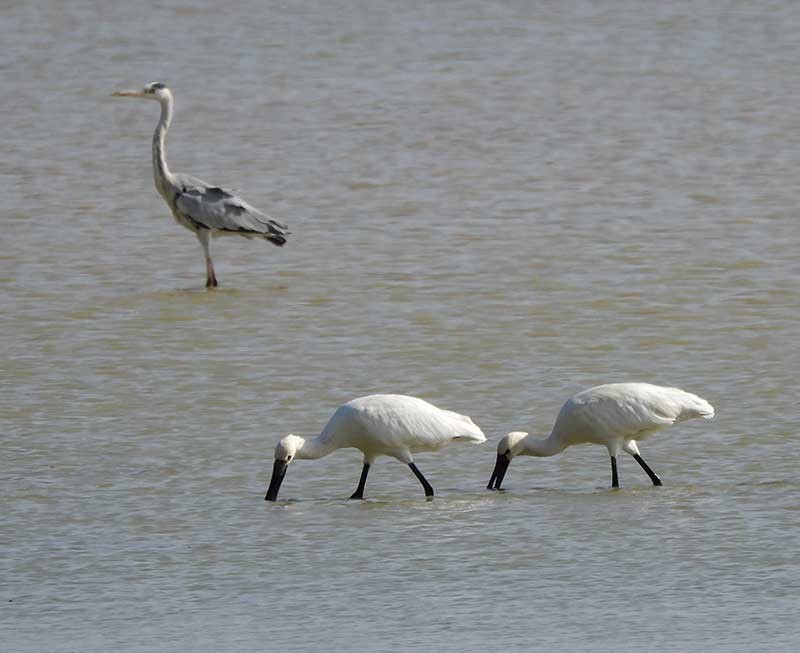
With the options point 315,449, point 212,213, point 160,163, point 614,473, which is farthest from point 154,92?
point 614,473

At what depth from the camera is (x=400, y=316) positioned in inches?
500

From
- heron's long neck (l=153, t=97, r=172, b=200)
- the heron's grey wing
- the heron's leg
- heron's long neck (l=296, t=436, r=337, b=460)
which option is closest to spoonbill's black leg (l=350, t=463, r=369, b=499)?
heron's long neck (l=296, t=436, r=337, b=460)

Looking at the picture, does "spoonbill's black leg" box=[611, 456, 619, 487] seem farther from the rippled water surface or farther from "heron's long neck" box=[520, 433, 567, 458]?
"heron's long neck" box=[520, 433, 567, 458]

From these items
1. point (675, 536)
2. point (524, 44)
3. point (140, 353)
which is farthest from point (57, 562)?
point (524, 44)

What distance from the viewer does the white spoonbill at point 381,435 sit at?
29.1 feet

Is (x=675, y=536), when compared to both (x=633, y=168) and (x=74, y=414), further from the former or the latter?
(x=633, y=168)

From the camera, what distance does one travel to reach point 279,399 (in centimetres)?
1081

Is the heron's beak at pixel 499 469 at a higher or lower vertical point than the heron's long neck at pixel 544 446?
lower

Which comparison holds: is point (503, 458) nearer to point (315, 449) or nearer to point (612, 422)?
point (612, 422)

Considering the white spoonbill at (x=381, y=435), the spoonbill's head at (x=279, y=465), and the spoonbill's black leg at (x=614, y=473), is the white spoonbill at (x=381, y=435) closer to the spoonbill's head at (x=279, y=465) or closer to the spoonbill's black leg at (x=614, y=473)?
the spoonbill's head at (x=279, y=465)

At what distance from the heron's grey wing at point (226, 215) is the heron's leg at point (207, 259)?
0.16ft

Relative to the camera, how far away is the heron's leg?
14211mm

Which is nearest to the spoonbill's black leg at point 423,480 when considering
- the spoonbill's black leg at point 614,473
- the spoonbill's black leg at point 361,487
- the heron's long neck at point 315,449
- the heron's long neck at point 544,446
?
the spoonbill's black leg at point 361,487

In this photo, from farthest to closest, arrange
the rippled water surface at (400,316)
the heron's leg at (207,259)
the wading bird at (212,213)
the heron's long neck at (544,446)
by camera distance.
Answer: the wading bird at (212,213) < the heron's leg at (207,259) < the heron's long neck at (544,446) < the rippled water surface at (400,316)
